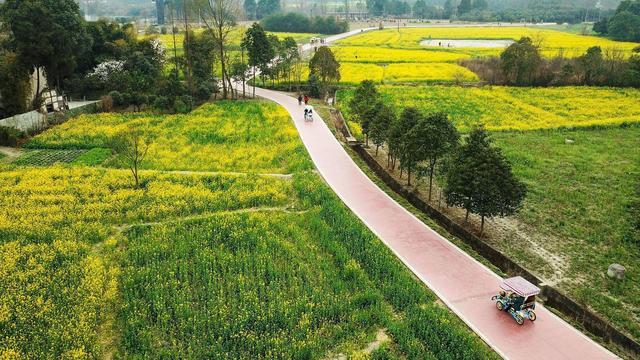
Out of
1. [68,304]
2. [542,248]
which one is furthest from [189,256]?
[542,248]

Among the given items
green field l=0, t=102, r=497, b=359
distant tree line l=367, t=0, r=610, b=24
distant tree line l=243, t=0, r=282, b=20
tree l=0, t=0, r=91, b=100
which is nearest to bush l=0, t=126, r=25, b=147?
green field l=0, t=102, r=497, b=359

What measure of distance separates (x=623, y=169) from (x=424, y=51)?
43685 mm

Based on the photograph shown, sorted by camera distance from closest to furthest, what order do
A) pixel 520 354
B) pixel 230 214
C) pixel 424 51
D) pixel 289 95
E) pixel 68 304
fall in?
pixel 520 354
pixel 68 304
pixel 230 214
pixel 289 95
pixel 424 51

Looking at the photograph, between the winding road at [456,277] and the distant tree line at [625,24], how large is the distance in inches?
2624

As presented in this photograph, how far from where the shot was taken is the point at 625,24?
227ft

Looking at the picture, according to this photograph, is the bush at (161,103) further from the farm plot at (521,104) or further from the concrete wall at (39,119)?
the farm plot at (521,104)

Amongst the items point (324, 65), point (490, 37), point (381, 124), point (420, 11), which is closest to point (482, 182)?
point (381, 124)

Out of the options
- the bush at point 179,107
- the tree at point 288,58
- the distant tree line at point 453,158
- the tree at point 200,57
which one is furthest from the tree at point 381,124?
the tree at point 200,57

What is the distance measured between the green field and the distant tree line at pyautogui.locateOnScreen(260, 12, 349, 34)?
255 ft

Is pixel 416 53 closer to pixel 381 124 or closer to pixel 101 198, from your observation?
pixel 381 124

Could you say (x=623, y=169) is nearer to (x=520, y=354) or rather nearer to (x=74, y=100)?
(x=520, y=354)

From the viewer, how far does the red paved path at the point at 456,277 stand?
11.0 m

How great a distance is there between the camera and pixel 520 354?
35.1 ft

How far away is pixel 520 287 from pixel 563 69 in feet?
124
